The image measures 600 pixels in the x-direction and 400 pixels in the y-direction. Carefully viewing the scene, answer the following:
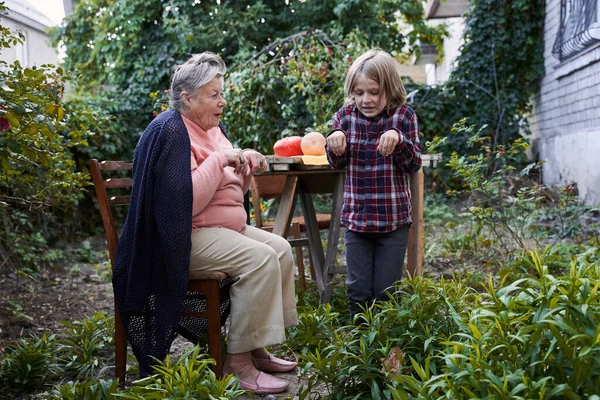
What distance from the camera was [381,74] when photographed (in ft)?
10.3

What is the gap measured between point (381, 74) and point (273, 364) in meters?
1.50

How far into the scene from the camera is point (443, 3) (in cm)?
1270

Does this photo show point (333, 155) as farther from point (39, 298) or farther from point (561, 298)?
point (39, 298)

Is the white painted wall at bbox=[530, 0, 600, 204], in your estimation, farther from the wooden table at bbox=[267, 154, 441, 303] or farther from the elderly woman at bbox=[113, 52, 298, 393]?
the elderly woman at bbox=[113, 52, 298, 393]

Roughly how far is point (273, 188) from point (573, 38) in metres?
5.15

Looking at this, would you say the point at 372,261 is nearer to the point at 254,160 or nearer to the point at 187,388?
the point at 254,160

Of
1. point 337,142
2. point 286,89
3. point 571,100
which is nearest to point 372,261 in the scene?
point 337,142

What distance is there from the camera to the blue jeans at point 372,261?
3252mm

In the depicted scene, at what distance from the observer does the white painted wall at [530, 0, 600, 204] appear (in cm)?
760

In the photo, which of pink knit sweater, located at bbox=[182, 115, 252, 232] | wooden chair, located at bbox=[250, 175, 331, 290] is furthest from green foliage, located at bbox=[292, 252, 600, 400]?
wooden chair, located at bbox=[250, 175, 331, 290]

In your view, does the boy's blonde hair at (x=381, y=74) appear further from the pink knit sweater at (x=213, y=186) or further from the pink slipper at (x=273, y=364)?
the pink slipper at (x=273, y=364)

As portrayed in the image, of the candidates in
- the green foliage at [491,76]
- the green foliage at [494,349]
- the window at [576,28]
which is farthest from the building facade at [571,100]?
the green foliage at [494,349]

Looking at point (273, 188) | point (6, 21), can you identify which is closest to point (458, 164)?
point (273, 188)

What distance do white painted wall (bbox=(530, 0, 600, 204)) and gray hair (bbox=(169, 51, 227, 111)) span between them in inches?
225
